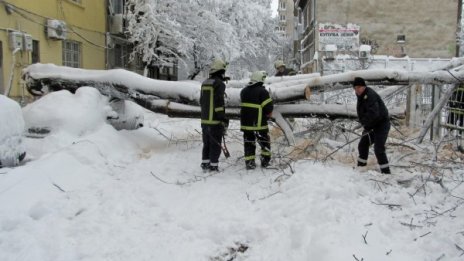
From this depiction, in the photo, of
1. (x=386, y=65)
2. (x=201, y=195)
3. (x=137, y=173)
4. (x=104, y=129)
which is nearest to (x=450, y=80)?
(x=201, y=195)

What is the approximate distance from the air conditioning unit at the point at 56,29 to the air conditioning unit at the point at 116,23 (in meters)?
4.68

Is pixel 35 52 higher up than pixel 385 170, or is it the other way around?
pixel 35 52

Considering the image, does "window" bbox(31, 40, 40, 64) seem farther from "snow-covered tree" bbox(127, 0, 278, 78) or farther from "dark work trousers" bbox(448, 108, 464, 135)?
"dark work trousers" bbox(448, 108, 464, 135)

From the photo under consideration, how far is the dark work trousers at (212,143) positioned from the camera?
693 cm

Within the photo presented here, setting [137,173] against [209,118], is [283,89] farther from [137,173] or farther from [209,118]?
→ [137,173]

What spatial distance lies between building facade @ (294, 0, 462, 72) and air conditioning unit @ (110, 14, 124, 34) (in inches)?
407

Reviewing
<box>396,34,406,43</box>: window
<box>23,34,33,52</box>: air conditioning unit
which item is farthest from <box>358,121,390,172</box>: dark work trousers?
<box>396,34,406,43</box>: window

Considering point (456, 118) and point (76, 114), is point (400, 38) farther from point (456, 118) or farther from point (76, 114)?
point (76, 114)

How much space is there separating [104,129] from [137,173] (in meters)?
1.74

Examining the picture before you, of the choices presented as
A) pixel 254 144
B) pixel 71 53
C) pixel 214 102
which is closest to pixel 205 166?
pixel 254 144

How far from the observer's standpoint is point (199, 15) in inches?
843

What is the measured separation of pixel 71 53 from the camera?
17.1m

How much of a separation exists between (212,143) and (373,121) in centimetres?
225

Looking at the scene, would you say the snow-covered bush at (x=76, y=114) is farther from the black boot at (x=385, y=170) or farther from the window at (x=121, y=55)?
the window at (x=121, y=55)
